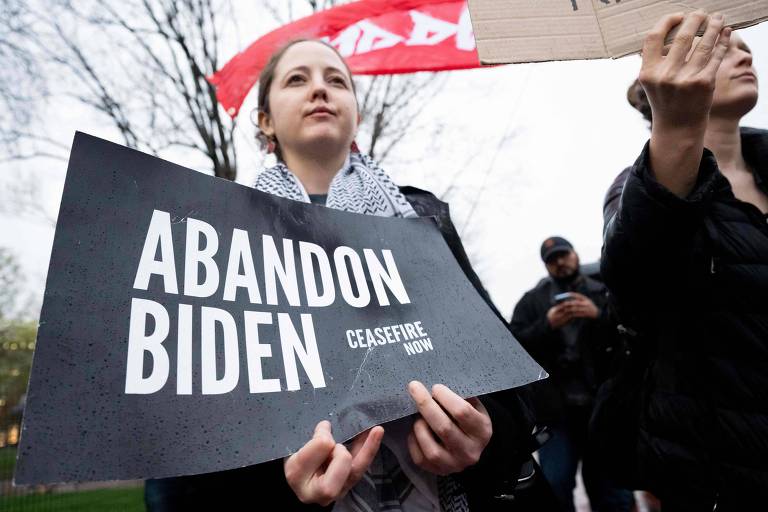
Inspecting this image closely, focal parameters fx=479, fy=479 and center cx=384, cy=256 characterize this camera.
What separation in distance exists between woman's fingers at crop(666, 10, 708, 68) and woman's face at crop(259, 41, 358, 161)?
0.75 m

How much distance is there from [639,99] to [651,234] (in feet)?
2.50

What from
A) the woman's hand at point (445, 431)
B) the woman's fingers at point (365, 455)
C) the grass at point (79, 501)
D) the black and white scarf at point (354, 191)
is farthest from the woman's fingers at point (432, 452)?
the grass at point (79, 501)

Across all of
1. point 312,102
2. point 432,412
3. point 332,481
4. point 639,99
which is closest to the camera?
point 332,481

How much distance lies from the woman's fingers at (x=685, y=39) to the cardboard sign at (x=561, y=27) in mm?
84

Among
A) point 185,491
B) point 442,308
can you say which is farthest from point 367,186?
point 185,491

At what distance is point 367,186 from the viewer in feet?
4.03

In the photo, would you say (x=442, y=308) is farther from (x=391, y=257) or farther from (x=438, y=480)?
(x=438, y=480)

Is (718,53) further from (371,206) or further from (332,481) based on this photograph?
(332,481)

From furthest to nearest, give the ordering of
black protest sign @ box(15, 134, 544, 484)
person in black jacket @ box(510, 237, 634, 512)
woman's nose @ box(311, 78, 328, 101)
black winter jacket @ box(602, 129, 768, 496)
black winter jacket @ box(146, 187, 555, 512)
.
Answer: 1. person in black jacket @ box(510, 237, 634, 512)
2. woman's nose @ box(311, 78, 328, 101)
3. black winter jacket @ box(602, 129, 768, 496)
4. black winter jacket @ box(146, 187, 555, 512)
5. black protest sign @ box(15, 134, 544, 484)

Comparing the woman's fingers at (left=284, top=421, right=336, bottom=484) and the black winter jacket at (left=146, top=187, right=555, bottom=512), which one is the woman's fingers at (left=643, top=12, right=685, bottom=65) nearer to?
the black winter jacket at (left=146, top=187, right=555, bottom=512)

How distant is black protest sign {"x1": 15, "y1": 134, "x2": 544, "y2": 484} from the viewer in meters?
0.55

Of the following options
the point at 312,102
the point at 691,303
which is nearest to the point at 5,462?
the point at 312,102

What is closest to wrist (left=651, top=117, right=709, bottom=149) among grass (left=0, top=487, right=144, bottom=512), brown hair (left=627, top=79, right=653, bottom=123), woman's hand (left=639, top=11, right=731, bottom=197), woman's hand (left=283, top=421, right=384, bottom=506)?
woman's hand (left=639, top=11, right=731, bottom=197)

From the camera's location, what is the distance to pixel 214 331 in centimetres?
67
